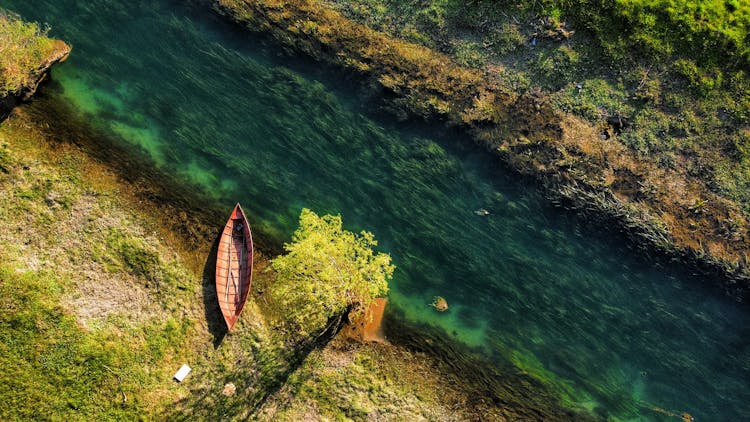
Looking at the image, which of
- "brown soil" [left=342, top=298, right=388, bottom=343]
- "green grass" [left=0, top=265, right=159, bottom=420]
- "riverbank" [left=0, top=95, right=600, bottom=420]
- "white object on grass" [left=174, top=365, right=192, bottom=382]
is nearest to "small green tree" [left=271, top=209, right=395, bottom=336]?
"brown soil" [left=342, top=298, right=388, bottom=343]

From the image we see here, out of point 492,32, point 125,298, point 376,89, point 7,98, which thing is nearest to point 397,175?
point 376,89

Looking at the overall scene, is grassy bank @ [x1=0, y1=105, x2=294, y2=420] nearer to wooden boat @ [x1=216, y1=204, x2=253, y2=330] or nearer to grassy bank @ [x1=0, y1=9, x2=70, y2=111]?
wooden boat @ [x1=216, y1=204, x2=253, y2=330]

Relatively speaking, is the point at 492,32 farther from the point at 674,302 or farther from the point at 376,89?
the point at 674,302

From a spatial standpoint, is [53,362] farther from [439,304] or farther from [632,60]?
[632,60]

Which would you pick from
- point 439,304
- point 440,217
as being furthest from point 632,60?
point 439,304

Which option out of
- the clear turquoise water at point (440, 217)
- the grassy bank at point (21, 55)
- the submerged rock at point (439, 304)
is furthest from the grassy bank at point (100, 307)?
the submerged rock at point (439, 304)
